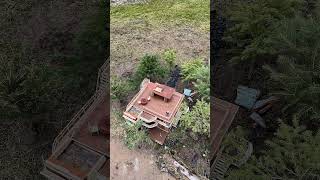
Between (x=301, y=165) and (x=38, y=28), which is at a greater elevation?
(x=301, y=165)

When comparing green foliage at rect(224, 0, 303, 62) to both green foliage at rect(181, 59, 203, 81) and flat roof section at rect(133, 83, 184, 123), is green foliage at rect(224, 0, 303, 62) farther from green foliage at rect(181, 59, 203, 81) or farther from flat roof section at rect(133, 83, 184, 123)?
flat roof section at rect(133, 83, 184, 123)

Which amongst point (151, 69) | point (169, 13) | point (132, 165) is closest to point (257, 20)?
point (151, 69)

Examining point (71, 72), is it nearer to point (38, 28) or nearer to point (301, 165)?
point (38, 28)

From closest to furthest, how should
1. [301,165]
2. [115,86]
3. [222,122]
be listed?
[301,165]
[222,122]
[115,86]

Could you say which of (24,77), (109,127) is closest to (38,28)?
(24,77)

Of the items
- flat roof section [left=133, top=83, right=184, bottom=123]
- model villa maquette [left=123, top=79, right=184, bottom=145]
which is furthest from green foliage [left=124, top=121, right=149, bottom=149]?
flat roof section [left=133, top=83, right=184, bottom=123]

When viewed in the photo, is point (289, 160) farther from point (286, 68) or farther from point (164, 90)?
point (164, 90)
